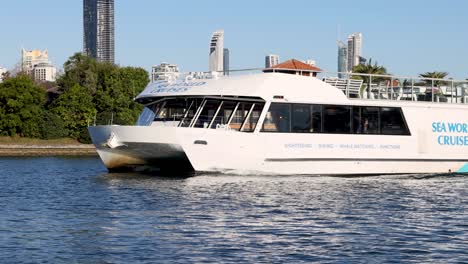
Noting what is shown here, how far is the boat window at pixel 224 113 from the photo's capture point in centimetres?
3497

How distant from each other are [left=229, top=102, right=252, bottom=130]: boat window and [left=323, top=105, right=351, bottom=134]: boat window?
3460 millimetres

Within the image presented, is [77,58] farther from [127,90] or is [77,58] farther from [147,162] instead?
[147,162]

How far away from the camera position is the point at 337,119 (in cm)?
3628

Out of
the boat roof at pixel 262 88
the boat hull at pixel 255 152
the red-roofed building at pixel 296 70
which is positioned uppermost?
the red-roofed building at pixel 296 70

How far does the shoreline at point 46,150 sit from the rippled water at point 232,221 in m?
41.8

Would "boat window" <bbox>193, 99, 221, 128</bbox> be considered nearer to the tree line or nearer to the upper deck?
the upper deck

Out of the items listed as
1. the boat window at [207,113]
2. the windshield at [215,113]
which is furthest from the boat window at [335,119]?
the boat window at [207,113]

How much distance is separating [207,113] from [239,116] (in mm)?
1418

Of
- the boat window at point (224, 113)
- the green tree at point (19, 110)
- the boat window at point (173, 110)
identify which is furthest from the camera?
the green tree at point (19, 110)

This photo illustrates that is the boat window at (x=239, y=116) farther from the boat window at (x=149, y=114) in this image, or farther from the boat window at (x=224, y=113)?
the boat window at (x=149, y=114)

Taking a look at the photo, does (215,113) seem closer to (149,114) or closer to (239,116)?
(239,116)

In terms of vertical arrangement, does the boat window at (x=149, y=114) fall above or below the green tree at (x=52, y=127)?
above

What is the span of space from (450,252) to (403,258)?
1324 mm

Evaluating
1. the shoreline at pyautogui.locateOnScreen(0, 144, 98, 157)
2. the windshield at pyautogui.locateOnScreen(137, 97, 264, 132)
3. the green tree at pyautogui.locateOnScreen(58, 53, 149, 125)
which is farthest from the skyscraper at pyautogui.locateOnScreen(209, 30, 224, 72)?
the green tree at pyautogui.locateOnScreen(58, 53, 149, 125)
